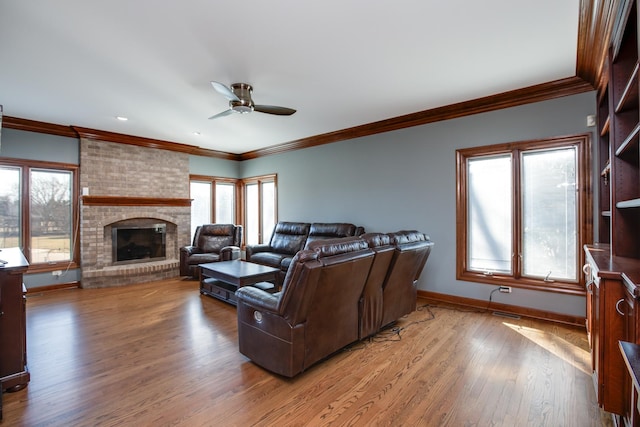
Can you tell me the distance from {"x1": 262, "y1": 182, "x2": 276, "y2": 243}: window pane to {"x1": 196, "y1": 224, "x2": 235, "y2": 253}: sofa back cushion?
98 cm

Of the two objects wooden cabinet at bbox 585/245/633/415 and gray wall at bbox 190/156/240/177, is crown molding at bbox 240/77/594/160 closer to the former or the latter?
gray wall at bbox 190/156/240/177

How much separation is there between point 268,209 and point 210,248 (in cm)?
169

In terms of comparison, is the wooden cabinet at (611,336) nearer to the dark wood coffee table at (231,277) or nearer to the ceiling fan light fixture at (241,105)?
the dark wood coffee table at (231,277)

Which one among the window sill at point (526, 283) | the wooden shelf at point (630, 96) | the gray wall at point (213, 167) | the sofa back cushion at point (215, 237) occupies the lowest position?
the window sill at point (526, 283)

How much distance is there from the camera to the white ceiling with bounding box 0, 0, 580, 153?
221cm

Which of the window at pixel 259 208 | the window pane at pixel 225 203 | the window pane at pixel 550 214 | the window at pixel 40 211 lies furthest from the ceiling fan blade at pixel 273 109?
the window pane at pixel 225 203

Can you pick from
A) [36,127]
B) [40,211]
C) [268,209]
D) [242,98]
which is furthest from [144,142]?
[242,98]

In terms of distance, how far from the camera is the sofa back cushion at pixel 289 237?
5.77 m

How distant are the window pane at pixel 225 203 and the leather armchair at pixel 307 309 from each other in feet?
17.3

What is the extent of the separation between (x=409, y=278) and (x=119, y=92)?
411cm

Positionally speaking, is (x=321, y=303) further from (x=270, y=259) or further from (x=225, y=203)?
(x=225, y=203)

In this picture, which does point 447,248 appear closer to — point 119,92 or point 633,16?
point 633,16

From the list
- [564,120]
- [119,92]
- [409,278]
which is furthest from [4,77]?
[564,120]

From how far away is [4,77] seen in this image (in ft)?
10.7
